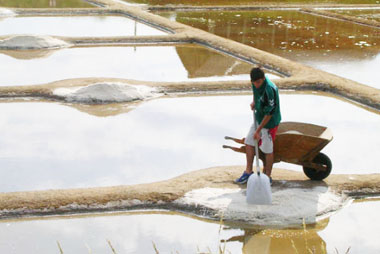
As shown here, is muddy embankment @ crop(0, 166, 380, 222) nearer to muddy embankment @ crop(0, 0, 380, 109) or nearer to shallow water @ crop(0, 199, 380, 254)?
shallow water @ crop(0, 199, 380, 254)

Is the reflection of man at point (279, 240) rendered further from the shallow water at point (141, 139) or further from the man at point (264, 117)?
the shallow water at point (141, 139)

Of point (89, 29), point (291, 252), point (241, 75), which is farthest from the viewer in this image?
point (89, 29)

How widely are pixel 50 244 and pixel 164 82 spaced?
5396 mm

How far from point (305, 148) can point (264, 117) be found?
1.58ft

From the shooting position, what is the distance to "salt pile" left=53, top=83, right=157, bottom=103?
324 inches

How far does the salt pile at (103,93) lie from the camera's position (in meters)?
8.23

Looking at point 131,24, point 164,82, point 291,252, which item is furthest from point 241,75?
point 131,24

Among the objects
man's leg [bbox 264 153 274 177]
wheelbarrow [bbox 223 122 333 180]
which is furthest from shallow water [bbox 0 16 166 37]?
man's leg [bbox 264 153 274 177]

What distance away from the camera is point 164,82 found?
9.41m

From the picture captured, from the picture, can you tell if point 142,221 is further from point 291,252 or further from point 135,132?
point 135,132

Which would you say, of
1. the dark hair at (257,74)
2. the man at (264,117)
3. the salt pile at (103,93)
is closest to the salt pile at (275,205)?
the man at (264,117)

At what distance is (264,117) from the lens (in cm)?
493

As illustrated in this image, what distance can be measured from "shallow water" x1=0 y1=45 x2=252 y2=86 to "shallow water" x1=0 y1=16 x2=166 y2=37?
2.41 meters

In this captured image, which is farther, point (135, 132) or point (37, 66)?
point (37, 66)
